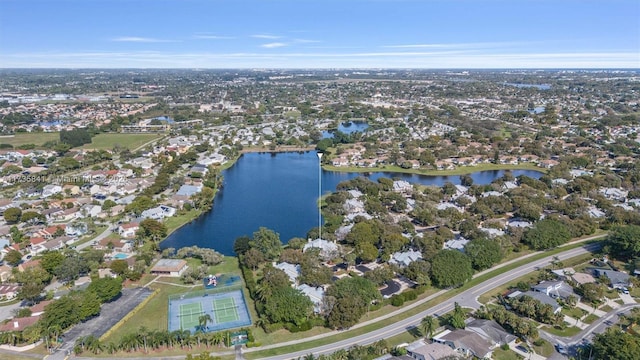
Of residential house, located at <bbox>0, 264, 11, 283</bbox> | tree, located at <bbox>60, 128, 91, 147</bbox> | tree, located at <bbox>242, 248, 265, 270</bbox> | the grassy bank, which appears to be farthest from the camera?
tree, located at <bbox>60, 128, 91, 147</bbox>

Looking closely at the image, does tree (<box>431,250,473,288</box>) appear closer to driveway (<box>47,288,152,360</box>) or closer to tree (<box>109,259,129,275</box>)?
driveway (<box>47,288,152,360</box>)

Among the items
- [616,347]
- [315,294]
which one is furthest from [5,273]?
[616,347]

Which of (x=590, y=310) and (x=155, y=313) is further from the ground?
(x=590, y=310)

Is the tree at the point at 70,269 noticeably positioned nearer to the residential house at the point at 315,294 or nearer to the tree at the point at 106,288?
the tree at the point at 106,288

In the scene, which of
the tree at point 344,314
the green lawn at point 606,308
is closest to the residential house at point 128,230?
the tree at point 344,314

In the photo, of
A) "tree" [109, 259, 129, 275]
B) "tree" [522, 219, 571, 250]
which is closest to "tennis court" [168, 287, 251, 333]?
"tree" [109, 259, 129, 275]

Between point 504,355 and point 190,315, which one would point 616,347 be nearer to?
point 504,355
